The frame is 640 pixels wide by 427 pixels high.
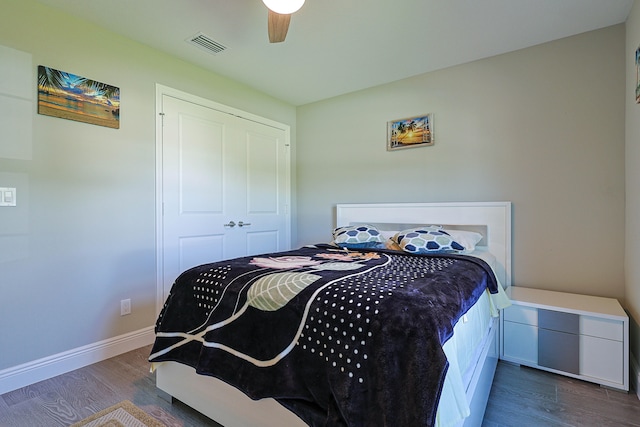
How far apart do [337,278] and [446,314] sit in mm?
516

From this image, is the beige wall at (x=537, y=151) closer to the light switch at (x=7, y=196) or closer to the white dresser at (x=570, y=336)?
the white dresser at (x=570, y=336)

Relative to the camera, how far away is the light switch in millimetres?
1966

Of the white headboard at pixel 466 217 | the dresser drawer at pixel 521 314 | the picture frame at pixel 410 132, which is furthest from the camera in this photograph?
the picture frame at pixel 410 132

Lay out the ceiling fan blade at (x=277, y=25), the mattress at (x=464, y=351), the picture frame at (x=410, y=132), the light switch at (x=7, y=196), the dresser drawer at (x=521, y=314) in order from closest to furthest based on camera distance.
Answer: the mattress at (x=464, y=351) < the ceiling fan blade at (x=277, y=25) < the light switch at (x=7, y=196) < the dresser drawer at (x=521, y=314) < the picture frame at (x=410, y=132)

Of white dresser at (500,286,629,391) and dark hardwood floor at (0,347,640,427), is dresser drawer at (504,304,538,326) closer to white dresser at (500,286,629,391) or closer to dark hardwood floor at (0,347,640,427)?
white dresser at (500,286,629,391)

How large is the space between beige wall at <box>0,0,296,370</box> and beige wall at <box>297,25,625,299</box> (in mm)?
2335

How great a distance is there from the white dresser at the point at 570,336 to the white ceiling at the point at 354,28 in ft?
6.74

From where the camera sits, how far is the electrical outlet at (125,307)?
253cm

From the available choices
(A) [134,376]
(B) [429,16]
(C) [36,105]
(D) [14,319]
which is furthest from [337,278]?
(C) [36,105]

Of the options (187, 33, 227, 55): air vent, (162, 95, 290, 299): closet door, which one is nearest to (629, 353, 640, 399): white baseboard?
(162, 95, 290, 299): closet door

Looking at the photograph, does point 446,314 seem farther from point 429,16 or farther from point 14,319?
point 14,319

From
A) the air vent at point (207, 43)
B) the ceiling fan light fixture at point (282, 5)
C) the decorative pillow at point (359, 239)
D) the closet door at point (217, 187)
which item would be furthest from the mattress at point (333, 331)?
the air vent at point (207, 43)

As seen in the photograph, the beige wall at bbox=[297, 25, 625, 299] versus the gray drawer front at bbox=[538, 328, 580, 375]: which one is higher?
the beige wall at bbox=[297, 25, 625, 299]

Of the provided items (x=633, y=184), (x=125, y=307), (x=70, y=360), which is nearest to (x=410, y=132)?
(x=633, y=184)
